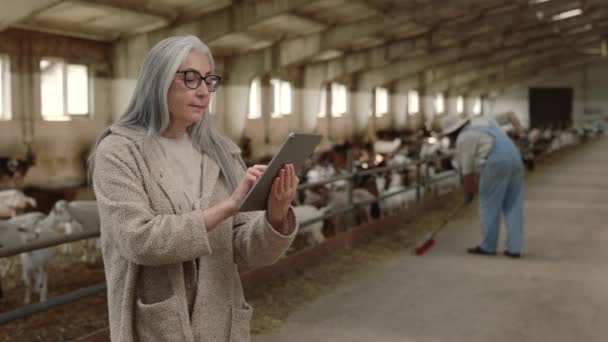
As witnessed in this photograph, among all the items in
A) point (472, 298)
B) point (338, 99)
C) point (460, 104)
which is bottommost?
point (472, 298)

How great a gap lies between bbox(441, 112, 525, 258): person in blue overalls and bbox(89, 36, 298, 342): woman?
5.85 m

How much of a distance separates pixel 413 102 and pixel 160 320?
125ft

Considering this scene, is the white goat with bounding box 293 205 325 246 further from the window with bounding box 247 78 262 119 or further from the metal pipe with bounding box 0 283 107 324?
the window with bounding box 247 78 262 119

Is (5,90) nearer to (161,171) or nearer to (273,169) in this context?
(161,171)

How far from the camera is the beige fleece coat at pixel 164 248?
1876 millimetres

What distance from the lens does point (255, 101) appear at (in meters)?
22.4

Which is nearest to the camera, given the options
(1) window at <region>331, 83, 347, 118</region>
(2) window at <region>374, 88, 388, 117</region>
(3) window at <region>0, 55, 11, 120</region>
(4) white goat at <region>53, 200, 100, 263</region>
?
(4) white goat at <region>53, 200, 100, 263</region>

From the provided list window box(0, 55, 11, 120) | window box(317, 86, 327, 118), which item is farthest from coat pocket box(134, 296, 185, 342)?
window box(317, 86, 327, 118)

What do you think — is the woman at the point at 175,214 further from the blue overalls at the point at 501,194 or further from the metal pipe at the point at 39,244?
the blue overalls at the point at 501,194

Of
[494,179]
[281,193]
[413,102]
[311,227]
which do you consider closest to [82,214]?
[311,227]

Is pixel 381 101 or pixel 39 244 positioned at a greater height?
pixel 381 101

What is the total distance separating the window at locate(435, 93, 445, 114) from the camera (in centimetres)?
4406

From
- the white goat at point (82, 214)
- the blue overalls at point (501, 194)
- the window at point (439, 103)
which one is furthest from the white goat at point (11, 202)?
the window at point (439, 103)

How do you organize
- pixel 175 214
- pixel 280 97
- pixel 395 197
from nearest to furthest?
pixel 175 214
pixel 395 197
pixel 280 97
